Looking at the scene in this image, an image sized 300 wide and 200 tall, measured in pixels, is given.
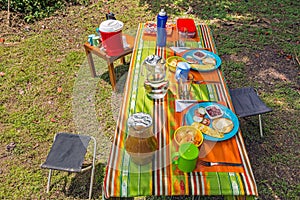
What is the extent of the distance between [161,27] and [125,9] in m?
3.85

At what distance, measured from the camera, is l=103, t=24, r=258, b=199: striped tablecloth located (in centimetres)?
→ 209

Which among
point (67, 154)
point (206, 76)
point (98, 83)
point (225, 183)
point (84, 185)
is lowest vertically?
point (84, 185)

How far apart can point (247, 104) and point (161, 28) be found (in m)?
1.60

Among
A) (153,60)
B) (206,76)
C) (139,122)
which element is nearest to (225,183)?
(139,122)

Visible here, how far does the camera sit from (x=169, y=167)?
2229mm

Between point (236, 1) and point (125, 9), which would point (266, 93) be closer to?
point (236, 1)

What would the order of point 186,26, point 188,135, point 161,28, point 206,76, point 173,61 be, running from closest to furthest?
point 188,135, point 206,76, point 173,61, point 161,28, point 186,26

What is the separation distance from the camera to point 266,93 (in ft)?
15.1

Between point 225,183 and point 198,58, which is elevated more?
point 198,58

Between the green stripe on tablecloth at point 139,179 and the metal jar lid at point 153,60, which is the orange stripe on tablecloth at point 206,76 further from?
the green stripe on tablecloth at point 139,179

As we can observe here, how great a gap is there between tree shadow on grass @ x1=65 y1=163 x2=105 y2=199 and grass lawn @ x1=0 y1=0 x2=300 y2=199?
0.04ft

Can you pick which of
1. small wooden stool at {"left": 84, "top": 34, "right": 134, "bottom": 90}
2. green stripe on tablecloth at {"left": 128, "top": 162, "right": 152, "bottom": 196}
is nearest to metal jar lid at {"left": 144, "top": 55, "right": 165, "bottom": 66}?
small wooden stool at {"left": 84, "top": 34, "right": 134, "bottom": 90}

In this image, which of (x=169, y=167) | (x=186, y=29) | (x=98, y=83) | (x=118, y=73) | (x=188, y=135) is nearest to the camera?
(x=169, y=167)

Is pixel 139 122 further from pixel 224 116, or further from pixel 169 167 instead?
pixel 224 116
